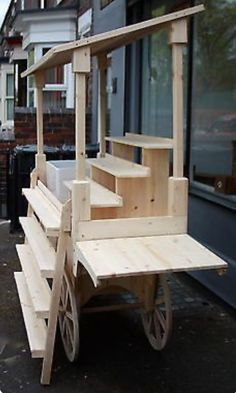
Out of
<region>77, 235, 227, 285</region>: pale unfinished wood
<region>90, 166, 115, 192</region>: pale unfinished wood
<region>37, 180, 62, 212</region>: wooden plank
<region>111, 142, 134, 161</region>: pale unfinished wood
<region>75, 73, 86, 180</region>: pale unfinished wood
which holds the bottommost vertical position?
<region>77, 235, 227, 285</region>: pale unfinished wood

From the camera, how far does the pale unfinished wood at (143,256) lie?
2.57 m

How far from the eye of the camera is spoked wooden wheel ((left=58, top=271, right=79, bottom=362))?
3178mm

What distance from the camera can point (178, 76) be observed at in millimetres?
2996

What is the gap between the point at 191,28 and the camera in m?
5.09

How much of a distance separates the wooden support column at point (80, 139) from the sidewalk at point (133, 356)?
905mm

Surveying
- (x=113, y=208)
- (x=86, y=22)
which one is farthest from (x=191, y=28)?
(x=86, y=22)

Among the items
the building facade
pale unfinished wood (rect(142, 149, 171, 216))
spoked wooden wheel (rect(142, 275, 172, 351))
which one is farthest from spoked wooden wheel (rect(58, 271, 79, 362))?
the building facade

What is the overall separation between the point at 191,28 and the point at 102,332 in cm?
292

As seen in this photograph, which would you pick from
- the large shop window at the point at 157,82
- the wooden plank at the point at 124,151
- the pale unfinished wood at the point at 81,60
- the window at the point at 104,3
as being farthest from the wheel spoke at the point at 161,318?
the window at the point at 104,3

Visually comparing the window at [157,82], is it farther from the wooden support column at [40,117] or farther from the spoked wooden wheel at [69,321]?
the spoked wooden wheel at [69,321]

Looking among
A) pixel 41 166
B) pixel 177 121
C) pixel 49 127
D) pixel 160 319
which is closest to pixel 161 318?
pixel 160 319

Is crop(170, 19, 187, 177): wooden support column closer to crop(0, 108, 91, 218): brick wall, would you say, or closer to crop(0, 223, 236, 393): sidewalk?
crop(0, 223, 236, 393): sidewalk

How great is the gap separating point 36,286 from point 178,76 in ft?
5.44

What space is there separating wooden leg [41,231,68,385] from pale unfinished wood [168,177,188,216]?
25.3 inches
